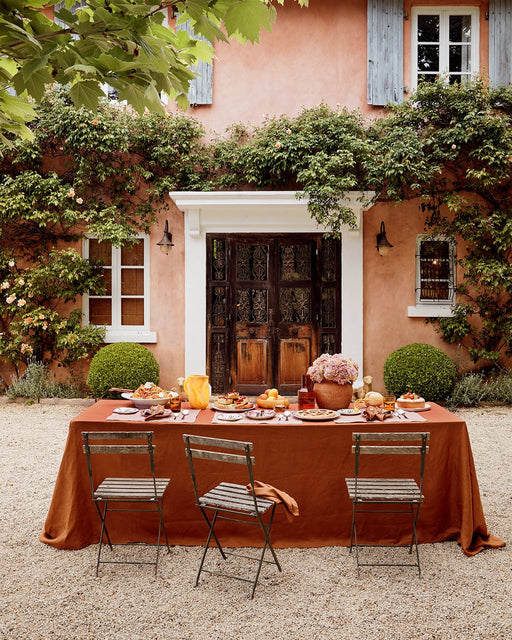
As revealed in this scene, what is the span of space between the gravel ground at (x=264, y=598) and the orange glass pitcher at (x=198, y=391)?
1014 mm

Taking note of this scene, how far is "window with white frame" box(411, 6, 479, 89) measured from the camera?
8.79 m

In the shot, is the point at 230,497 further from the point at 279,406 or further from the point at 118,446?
the point at 279,406

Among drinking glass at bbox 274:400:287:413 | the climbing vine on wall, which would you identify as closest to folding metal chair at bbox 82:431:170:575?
drinking glass at bbox 274:400:287:413

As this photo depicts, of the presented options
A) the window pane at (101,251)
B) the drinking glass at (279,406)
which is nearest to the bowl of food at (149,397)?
the drinking glass at (279,406)

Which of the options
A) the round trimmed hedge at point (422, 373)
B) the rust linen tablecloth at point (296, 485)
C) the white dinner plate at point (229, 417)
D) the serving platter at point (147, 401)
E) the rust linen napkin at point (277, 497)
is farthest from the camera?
the round trimmed hedge at point (422, 373)

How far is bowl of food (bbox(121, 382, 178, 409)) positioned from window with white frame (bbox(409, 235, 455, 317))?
5.61 metres

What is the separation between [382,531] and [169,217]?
20.8ft

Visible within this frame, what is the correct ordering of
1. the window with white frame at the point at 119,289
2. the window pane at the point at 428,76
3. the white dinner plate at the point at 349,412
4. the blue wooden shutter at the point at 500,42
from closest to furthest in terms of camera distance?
the white dinner plate at the point at 349,412 < the blue wooden shutter at the point at 500,42 < the window pane at the point at 428,76 < the window with white frame at the point at 119,289

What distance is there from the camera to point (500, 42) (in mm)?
8570

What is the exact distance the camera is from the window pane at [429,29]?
29.1 feet

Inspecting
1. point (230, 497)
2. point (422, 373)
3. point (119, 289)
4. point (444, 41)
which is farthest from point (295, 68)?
point (230, 497)

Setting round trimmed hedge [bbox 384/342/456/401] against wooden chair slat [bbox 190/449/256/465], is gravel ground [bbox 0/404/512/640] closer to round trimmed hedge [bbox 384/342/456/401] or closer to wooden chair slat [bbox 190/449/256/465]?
wooden chair slat [bbox 190/449/256/465]

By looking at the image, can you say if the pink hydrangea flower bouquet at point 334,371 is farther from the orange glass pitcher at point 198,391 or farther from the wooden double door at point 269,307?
the wooden double door at point 269,307

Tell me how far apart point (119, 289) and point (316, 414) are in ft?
19.5
